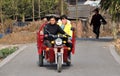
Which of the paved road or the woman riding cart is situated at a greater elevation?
the woman riding cart

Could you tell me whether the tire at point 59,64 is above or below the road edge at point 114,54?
above

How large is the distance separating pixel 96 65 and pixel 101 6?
36.1ft

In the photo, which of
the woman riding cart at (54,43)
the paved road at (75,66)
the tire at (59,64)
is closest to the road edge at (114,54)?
the paved road at (75,66)

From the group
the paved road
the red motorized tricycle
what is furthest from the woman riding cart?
the paved road

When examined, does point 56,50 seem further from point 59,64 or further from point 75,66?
point 75,66

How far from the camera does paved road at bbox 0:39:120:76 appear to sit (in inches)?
509

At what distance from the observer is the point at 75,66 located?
48.0 ft

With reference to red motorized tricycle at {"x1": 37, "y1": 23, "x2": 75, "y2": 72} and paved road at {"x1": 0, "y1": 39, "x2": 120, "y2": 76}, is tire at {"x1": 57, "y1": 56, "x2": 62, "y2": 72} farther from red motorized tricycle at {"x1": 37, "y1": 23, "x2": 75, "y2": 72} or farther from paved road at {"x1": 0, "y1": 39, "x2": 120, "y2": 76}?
paved road at {"x1": 0, "y1": 39, "x2": 120, "y2": 76}

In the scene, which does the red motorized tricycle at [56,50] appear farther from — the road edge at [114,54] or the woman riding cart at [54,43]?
the road edge at [114,54]

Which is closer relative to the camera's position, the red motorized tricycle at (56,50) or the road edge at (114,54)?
the red motorized tricycle at (56,50)

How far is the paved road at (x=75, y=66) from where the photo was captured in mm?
12938

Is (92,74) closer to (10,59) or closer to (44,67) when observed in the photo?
(44,67)

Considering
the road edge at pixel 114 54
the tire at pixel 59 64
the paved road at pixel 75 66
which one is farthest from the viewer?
the road edge at pixel 114 54

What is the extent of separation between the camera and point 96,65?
48.6 feet
